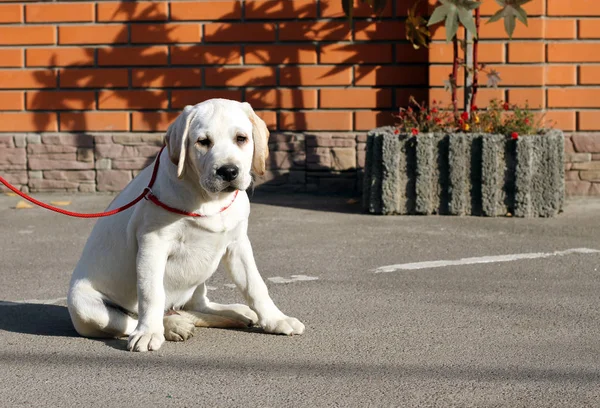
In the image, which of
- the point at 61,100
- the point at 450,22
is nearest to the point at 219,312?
the point at 450,22

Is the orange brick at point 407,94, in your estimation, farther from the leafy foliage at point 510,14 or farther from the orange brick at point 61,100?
the orange brick at point 61,100

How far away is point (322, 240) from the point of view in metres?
7.28

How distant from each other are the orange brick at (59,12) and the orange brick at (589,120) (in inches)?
171

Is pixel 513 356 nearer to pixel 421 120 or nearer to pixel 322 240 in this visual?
pixel 322 240

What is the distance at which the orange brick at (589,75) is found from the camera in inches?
355

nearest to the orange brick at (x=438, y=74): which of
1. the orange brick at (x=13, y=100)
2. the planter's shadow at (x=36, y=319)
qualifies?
the orange brick at (x=13, y=100)

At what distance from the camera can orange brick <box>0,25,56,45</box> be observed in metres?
9.55

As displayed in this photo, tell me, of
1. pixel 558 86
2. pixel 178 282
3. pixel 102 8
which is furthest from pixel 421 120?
pixel 178 282

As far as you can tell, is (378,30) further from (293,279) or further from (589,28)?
(293,279)

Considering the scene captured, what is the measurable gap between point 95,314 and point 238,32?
523 centimetres

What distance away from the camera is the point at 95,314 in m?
4.52

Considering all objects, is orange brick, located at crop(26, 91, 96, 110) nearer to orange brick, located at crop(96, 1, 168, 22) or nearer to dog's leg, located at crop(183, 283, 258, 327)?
orange brick, located at crop(96, 1, 168, 22)

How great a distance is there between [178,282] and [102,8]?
5.46 meters

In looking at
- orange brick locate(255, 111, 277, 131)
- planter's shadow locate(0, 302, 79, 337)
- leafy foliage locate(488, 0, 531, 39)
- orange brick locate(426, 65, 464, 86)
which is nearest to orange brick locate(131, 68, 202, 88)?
orange brick locate(255, 111, 277, 131)
